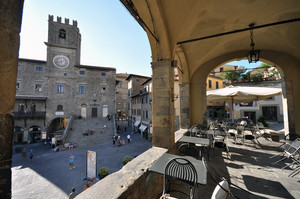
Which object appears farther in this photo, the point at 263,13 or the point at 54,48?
the point at 54,48

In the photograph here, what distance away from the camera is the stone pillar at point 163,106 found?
337 centimetres

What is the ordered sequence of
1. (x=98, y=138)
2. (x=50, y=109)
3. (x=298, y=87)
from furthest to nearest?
(x=50, y=109) → (x=98, y=138) → (x=298, y=87)

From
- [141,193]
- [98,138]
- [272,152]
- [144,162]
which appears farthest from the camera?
[98,138]

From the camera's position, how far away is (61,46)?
23859mm

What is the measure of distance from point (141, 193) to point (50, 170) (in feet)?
39.4

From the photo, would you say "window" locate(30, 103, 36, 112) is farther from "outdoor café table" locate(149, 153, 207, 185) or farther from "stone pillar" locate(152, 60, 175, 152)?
"outdoor café table" locate(149, 153, 207, 185)

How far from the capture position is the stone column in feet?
2.59

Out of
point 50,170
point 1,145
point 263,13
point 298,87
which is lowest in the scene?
point 50,170

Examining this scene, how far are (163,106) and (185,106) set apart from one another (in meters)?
3.28

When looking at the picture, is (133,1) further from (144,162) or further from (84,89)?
(84,89)

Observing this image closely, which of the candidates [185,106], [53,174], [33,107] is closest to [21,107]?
[33,107]

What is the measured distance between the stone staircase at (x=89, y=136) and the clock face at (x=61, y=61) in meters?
10.5

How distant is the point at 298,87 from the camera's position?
5273 mm

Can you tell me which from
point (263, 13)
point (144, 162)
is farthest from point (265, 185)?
point (263, 13)
